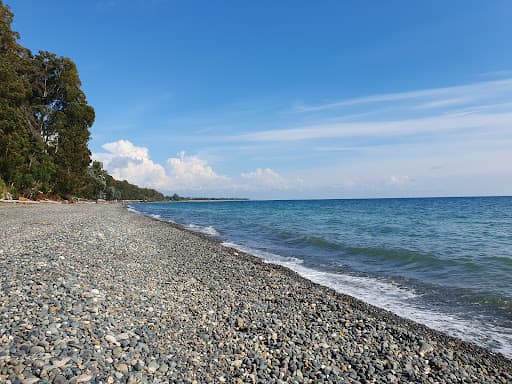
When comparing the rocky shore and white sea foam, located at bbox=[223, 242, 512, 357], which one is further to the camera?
white sea foam, located at bbox=[223, 242, 512, 357]

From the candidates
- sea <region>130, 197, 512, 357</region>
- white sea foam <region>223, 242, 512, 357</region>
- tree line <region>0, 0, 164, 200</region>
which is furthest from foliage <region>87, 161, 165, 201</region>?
white sea foam <region>223, 242, 512, 357</region>

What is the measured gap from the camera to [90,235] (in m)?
16.2

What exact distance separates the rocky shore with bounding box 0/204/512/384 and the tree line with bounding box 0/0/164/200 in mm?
36024

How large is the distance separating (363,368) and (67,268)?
748cm

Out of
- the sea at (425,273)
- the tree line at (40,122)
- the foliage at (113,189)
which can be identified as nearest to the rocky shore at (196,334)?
the sea at (425,273)

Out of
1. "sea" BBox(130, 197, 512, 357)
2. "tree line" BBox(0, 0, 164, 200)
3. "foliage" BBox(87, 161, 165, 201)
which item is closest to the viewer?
"sea" BBox(130, 197, 512, 357)

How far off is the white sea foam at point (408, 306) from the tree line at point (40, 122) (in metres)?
38.9

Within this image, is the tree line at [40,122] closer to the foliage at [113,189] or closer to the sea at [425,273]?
the sea at [425,273]

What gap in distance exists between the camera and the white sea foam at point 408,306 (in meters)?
7.73

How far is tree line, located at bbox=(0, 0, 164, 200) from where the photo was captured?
38750 mm

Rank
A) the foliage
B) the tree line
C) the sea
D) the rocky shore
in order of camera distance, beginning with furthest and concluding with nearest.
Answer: the foliage → the tree line → the sea → the rocky shore

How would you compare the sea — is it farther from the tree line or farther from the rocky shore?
the tree line

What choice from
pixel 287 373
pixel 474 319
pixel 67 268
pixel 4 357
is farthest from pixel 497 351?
pixel 67 268

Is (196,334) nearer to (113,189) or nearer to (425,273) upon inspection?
(425,273)
